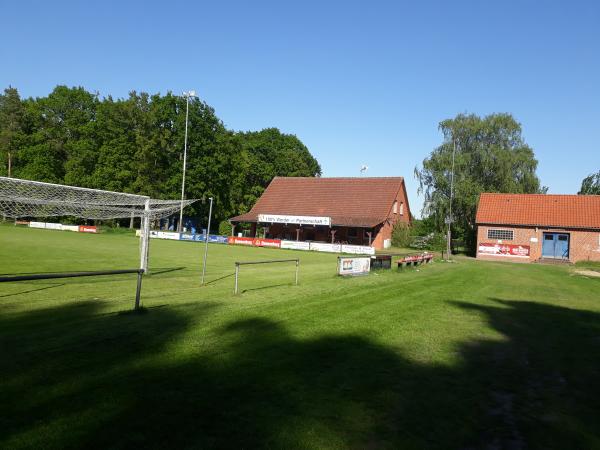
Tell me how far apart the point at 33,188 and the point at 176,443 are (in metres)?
14.2

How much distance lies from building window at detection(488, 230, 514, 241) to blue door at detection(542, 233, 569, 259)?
8.84 feet

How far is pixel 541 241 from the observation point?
38562 millimetres

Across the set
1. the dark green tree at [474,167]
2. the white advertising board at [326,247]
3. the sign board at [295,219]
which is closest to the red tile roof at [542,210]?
the dark green tree at [474,167]

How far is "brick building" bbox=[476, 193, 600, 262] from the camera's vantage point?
122 ft

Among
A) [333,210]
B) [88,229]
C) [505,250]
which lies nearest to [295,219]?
[333,210]

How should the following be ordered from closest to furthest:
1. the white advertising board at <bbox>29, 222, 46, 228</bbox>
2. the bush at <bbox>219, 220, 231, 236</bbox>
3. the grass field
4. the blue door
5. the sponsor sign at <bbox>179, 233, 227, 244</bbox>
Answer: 1. the grass field
2. the blue door
3. the sponsor sign at <bbox>179, 233, 227, 244</bbox>
4. the white advertising board at <bbox>29, 222, 46, 228</bbox>
5. the bush at <bbox>219, 220, 231, 236</bbox>

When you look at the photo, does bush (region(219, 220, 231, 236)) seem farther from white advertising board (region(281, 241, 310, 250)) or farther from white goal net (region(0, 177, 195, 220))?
white goal net (region(0, 177, 195, 220))

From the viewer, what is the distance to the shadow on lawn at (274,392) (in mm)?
4555

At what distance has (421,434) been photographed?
480cm

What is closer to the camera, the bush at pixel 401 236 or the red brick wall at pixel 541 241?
the red brick wall at pixel 541 241

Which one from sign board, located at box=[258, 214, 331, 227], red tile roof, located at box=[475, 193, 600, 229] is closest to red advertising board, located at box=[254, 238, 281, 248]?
sign board, located at box=[258, 214, 331, 227]

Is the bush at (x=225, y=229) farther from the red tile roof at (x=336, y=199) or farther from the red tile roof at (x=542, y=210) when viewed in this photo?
the red tile roof at (x=542, y=210)

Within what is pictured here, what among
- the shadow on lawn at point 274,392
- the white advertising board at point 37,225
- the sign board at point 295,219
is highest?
the sign board at point 295,219

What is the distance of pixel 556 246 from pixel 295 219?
24769 millimetres
